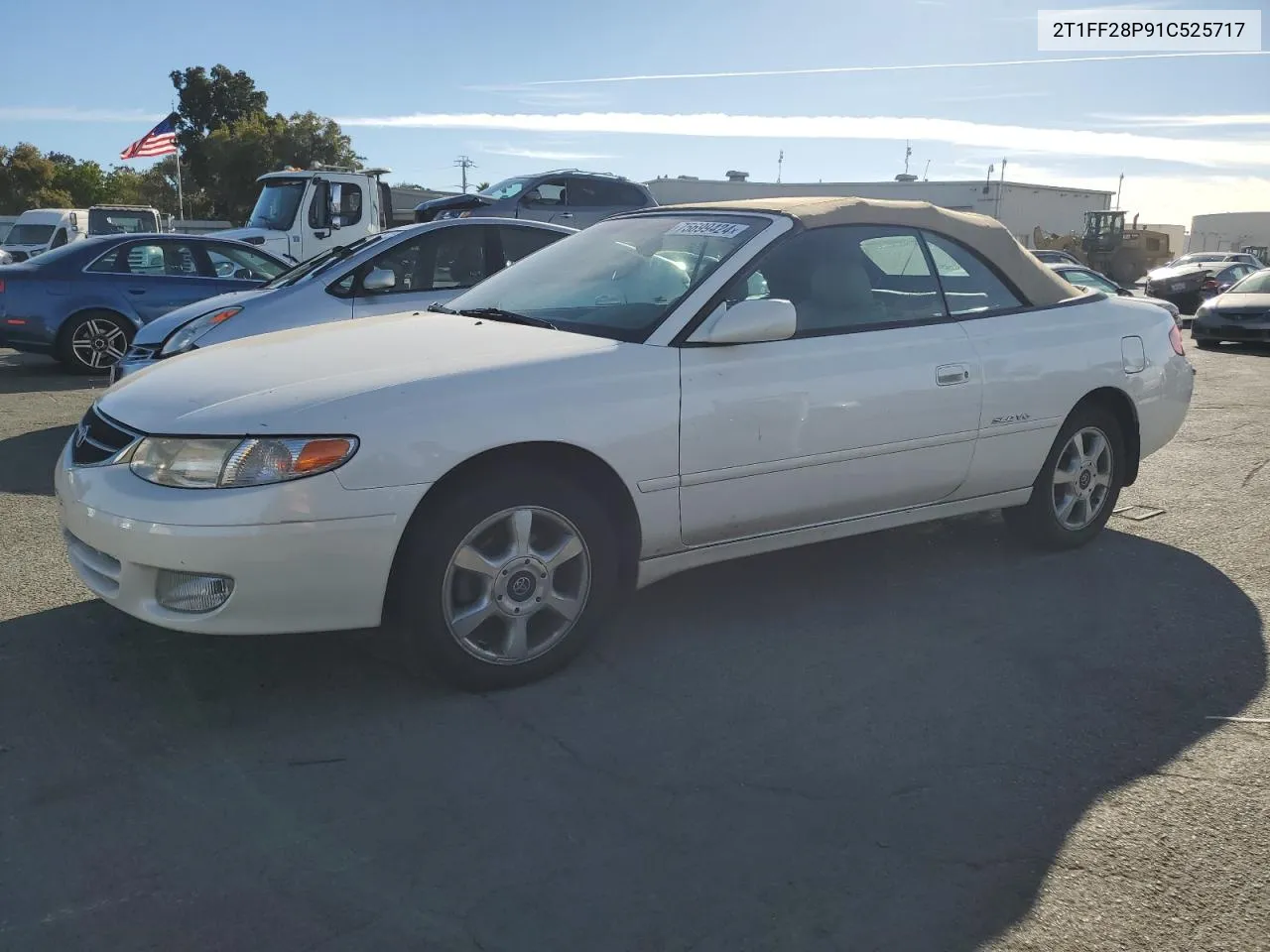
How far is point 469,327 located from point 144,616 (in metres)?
1.50

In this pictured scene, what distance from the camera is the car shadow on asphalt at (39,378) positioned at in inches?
394

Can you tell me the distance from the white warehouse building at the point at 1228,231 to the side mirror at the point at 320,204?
67.7 m

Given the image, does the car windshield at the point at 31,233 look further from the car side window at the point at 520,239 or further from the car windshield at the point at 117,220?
the car side window at the point at 520,239

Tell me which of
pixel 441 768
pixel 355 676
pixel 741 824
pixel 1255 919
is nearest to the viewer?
pixel 1255 919

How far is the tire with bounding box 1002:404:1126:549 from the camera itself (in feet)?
16.3

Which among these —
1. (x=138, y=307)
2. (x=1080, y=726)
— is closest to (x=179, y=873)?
(x=1080, y=726)

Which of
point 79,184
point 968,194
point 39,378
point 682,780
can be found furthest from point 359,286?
point 79,184

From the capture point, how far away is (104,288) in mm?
10625

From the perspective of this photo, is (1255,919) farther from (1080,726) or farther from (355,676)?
(355,676)

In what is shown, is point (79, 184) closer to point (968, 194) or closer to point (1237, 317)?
point (968, 194)

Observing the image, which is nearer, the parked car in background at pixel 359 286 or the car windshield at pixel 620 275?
the car windshield at pixel 620 275

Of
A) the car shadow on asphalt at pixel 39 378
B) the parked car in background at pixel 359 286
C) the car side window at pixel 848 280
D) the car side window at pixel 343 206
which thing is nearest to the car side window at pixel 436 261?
the parked car in background at pixel 359 286

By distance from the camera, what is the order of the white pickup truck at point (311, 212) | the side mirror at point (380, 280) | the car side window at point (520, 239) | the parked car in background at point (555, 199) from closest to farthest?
the side mirror at point (380, 280) → the car side window at point (520, 239) → the white pickup truck at point (311, 212) → the parked car in background at point (555, 199)

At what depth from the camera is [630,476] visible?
364 cm
